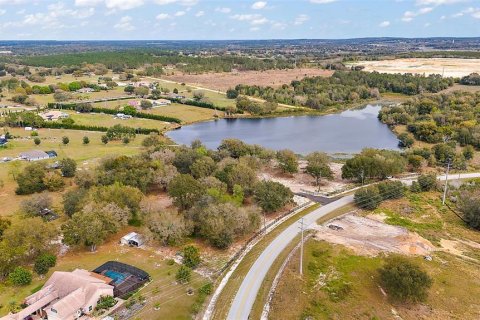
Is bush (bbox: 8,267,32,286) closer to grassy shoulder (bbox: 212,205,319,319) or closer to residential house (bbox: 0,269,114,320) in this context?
residential house (bbox: 0,269,114,320)

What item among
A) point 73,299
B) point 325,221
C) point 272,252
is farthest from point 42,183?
point 325,221

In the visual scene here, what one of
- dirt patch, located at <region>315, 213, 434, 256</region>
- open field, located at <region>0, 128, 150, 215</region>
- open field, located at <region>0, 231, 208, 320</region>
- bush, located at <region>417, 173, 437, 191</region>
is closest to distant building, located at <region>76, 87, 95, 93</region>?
open field, located at <region>0, 128, 150, 215</region>

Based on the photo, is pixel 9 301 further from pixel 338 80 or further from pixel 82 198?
pixel 338 80

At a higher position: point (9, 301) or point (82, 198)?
point (82, 198)

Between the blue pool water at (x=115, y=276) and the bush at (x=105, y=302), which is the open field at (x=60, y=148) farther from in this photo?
the bush at (x=105, y=302)

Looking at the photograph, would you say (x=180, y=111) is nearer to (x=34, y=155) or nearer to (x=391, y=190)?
(x=34, y=155)
